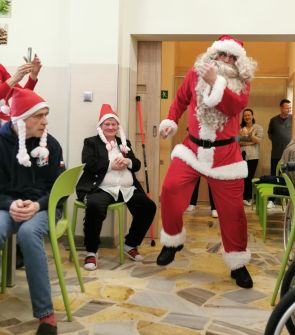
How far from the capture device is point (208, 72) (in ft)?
8.80

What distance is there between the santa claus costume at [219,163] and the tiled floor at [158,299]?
25cm

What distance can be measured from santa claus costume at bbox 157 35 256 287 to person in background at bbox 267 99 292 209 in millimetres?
3703

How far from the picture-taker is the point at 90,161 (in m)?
3.41

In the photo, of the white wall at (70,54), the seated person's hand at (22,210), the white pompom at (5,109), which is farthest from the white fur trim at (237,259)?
the white pompom at (5,109)

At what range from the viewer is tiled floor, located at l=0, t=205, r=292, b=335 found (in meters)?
2.28

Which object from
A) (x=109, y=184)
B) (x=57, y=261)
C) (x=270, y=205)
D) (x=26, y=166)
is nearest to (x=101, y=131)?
(x=109, y=184)

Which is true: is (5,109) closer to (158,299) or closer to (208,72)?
(208,72)

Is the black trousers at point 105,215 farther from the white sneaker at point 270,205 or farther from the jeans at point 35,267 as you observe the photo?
the white sneaker at point 270,205

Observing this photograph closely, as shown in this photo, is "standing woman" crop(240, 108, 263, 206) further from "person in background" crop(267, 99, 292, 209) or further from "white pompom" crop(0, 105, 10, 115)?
"white pompom" crop(0, 105, 10, 115)

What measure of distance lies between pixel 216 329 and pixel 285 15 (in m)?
2.57

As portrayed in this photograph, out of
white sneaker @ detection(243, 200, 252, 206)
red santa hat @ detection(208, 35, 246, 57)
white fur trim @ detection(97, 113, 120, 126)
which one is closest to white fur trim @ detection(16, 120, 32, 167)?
white fur trim @ detection(97, 113, 120, 126)

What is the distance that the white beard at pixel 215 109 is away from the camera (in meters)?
2.85

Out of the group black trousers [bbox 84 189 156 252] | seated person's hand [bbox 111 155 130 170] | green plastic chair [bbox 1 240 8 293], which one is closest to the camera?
green plastic chair [bbox 1 240 8 293]

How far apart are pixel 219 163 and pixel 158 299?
0.91 metres
